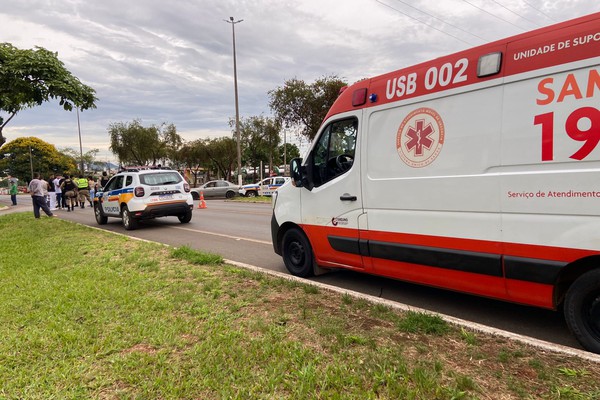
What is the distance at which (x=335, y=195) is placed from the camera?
4707 mm

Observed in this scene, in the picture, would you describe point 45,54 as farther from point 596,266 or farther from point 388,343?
point 596,266

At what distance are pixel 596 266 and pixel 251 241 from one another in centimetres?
662

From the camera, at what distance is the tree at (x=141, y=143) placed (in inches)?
1875

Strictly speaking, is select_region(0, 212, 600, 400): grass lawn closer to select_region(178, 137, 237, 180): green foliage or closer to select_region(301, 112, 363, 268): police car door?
select_region(301, 112, 363, 268): police car door

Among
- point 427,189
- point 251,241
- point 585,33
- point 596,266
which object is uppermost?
point 585,33

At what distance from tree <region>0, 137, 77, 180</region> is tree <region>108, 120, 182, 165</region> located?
3488cm

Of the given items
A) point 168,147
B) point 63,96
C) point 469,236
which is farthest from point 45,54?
point 168,147

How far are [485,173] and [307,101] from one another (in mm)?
23597

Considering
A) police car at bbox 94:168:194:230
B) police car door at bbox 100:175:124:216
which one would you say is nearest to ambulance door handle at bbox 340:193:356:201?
police car at bbox 94:168:194:230

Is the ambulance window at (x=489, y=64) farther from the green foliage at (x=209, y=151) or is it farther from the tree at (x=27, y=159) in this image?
the tree at (x=27, y=159)

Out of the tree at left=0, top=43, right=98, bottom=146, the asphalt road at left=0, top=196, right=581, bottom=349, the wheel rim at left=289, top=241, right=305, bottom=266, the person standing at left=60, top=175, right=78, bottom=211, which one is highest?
the tree at left=0, top=43, right=98, bottom=146

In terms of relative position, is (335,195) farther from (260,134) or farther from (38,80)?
(260,134)

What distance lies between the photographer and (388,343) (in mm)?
3047

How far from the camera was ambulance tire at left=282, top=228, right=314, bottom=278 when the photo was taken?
5324 mm
